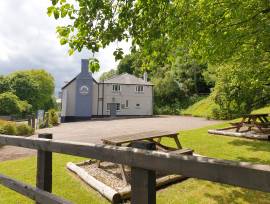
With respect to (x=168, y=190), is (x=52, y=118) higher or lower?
higher

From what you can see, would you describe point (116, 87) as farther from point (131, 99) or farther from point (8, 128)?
point (8, 128)

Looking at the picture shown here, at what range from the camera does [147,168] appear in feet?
7.22

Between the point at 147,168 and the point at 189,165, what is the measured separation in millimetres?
391

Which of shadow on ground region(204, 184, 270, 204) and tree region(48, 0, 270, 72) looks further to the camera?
shadow on ground region(204, 184, 270, 204)

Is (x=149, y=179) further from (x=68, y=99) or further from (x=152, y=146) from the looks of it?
(x=68, y=99)

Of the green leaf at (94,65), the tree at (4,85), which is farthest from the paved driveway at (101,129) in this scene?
the tree at (4,85)

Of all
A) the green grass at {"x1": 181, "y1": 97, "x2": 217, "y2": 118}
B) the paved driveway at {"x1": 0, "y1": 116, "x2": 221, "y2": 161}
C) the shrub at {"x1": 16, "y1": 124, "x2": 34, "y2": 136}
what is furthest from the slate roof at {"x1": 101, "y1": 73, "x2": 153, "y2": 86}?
the shrub at {"x1": 16, "y1": 124, "x2": 34, "y2": 136}

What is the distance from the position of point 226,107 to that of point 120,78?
71.2 ft

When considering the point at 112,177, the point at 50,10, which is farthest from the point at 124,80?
the point at 50,10

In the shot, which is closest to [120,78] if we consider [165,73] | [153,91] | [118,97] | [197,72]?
[118,97]

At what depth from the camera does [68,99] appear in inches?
1719

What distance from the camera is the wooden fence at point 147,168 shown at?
167 cm

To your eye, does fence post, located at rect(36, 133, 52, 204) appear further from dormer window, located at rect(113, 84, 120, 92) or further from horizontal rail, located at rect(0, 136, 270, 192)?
dormer window, located at rect(113, 84, 120, 92)

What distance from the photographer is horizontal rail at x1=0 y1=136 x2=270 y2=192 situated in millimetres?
1637
